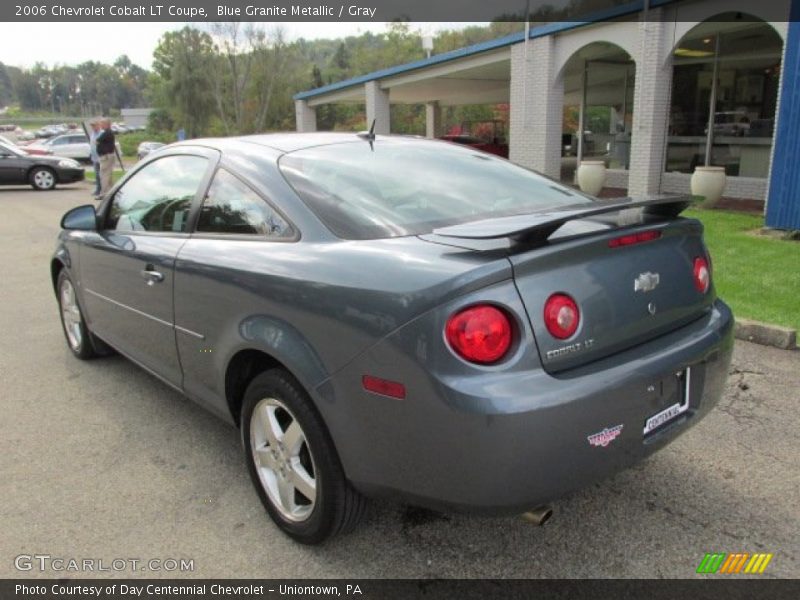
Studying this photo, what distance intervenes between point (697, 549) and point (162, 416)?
113 inches

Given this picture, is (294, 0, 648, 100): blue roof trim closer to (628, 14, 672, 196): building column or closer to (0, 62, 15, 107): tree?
(628, 14, 672, 196): building column

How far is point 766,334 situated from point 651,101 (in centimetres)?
858

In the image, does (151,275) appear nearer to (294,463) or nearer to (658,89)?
(294,463)

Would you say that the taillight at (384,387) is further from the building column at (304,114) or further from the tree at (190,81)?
the tree at (190,81)

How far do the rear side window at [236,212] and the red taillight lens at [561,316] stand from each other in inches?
43.3

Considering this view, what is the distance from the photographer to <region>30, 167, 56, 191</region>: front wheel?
1914 cm

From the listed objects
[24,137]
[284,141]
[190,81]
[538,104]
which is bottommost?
[24,137]

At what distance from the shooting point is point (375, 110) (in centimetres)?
2255

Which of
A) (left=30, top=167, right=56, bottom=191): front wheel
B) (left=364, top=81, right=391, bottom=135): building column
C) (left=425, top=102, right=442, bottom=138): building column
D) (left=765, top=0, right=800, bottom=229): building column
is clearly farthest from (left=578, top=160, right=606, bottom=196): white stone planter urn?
(left=425, top=102, right=442, bottom=138): building column

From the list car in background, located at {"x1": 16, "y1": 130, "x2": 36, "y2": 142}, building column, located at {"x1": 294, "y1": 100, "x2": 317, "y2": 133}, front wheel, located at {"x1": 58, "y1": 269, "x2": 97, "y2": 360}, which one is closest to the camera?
front wheel, located at {"x1": 58, "y1": 269, "x2": 97, "y2": 360}

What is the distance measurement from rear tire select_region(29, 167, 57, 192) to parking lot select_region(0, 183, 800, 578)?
17.6 metres

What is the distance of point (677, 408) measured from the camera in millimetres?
2385

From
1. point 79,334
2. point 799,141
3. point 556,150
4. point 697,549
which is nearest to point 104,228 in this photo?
point 79,334

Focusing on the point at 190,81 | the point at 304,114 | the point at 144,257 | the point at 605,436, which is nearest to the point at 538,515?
the point at 605,436
